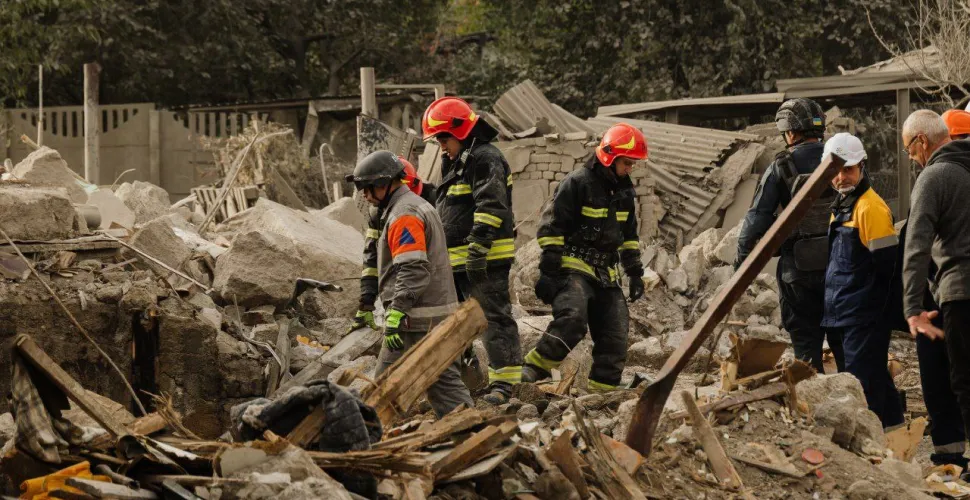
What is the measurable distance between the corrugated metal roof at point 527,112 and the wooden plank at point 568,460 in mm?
10173

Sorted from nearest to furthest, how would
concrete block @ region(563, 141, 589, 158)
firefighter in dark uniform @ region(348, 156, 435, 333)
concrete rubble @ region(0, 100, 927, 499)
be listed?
concrete rubble @ region(0, 100, 927, 499)
firefighter in dark uniform @ region(348, 156, 435, 333)
concrete block @ region(563, 141, 589, 158)

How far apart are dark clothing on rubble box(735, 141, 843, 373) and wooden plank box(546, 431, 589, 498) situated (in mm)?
2838

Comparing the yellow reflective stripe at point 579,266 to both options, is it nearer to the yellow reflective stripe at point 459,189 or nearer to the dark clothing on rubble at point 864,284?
the yellow reflective stripe at point 459,189

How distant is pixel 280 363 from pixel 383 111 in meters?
13.4

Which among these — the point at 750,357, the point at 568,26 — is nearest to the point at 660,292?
the point at 750,357

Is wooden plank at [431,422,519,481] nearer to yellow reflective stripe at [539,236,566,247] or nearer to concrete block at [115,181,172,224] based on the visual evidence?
yellow reflective stripe at [539,236,566,247]

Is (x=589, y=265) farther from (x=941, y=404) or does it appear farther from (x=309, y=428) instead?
(x=309, y=428)

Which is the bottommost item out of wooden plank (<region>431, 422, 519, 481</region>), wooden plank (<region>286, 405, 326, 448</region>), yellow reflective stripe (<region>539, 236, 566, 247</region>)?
wooden plank (<region>431, 422, 519, 481</region>)

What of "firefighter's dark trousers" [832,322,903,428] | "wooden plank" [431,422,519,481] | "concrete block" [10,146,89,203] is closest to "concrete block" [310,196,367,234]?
"concrete block" [10,146,89,203]

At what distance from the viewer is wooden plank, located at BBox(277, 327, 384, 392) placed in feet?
25.9

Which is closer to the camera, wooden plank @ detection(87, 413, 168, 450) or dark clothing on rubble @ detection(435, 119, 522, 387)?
wooden plank @ detection(87, 413, 168, 450)

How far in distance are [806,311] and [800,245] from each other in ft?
1.36

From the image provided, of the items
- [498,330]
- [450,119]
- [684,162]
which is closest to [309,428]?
[498,330]

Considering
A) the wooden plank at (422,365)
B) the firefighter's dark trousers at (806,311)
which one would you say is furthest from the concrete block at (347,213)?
the wooden plank at (422,365)
